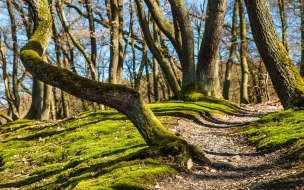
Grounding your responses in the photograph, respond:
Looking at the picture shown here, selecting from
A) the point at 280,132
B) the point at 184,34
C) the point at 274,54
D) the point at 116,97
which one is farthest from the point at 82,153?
the point at 184,34

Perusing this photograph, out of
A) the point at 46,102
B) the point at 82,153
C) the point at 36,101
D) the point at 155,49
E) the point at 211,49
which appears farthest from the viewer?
the point at 155,49

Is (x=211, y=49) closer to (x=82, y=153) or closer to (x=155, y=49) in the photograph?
(x=155, y=49)

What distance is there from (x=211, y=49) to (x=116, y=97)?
11670mm

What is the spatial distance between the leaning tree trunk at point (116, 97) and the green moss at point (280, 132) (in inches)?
74.4

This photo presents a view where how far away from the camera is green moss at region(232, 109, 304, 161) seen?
7.02 metres

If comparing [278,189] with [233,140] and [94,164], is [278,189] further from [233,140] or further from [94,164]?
[233,140]

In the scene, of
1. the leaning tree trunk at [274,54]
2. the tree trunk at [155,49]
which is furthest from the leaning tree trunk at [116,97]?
the tree trunk at [155,49]

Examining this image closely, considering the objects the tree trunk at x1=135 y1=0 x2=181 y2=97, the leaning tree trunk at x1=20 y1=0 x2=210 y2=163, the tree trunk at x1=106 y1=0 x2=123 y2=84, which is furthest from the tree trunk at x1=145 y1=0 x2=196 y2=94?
A: the leaning tree trunk at x1=20 y1=0 x2=210 y2=163

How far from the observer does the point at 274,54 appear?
30.3ft

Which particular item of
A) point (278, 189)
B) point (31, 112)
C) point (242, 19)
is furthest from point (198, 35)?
point (278, 189)

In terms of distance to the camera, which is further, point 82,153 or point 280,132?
point 82,153

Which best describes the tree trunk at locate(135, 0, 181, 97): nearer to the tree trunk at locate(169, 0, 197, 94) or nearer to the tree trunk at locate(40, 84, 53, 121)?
the tree trunk at locate(169, 0, 197, 94)

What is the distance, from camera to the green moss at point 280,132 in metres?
7.02

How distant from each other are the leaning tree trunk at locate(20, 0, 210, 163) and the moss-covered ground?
1.43ft
